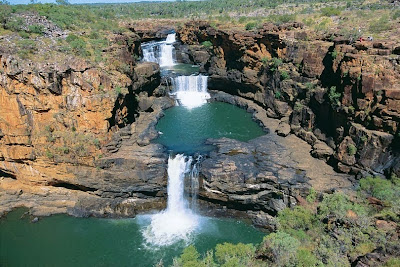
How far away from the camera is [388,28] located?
100ft

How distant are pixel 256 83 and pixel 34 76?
983 inches

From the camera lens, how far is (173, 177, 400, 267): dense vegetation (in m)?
14.1

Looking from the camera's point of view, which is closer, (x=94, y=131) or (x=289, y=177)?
(x=289, y=177)

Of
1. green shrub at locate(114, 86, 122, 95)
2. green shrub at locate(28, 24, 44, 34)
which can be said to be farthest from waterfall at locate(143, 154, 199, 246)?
green shrub at locate(28, 24, 44, 34)

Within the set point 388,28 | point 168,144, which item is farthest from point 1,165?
point 388,28

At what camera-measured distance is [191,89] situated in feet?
143

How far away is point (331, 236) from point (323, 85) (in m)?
17.4

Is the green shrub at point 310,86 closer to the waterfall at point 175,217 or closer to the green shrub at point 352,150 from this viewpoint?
the green shrub at point 352,150

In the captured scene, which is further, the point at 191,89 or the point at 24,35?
the point at 191,89

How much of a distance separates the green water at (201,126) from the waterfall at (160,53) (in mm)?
13586

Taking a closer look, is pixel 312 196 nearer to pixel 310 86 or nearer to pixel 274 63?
pixel 310 86

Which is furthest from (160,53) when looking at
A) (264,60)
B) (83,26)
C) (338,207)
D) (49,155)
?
(338,207)

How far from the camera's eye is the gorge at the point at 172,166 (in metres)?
21.5

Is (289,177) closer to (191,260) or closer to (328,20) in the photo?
(191,260)
